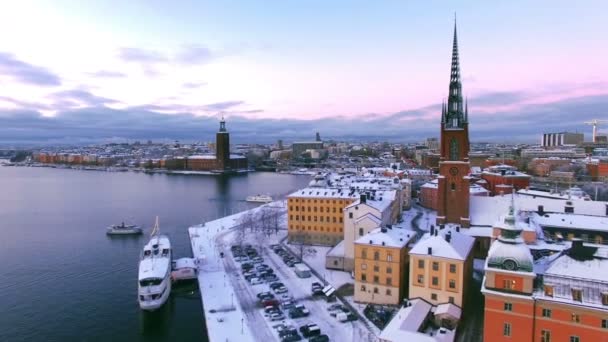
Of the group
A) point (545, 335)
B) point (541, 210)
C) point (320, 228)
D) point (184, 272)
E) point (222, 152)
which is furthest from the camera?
point (222, 152)

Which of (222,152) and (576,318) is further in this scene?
(222,152)

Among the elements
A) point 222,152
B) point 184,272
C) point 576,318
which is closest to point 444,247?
point 576,318

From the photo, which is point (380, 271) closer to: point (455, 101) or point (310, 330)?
point (310, 330)

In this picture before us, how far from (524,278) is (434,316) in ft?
17.9

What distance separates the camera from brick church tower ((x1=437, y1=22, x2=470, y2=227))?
32625 millimetres

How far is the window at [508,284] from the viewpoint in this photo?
14.9m

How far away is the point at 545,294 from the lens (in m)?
14.5

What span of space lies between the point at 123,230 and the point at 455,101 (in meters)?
33.1

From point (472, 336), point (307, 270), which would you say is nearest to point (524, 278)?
point (472, 336)

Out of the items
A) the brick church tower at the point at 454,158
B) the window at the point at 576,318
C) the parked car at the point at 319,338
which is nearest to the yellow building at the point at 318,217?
the brick church tower at the point at 454,158

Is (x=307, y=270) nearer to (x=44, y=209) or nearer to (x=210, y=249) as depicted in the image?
(x=210, y=249)

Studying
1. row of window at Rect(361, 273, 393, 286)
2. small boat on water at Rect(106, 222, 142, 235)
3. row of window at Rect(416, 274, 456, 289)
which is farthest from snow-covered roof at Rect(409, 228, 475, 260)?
small boat on water at Rect(106, 222, 142, 235)

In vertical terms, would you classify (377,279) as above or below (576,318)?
below

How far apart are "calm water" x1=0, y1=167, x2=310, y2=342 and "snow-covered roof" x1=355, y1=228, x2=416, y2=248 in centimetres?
974
